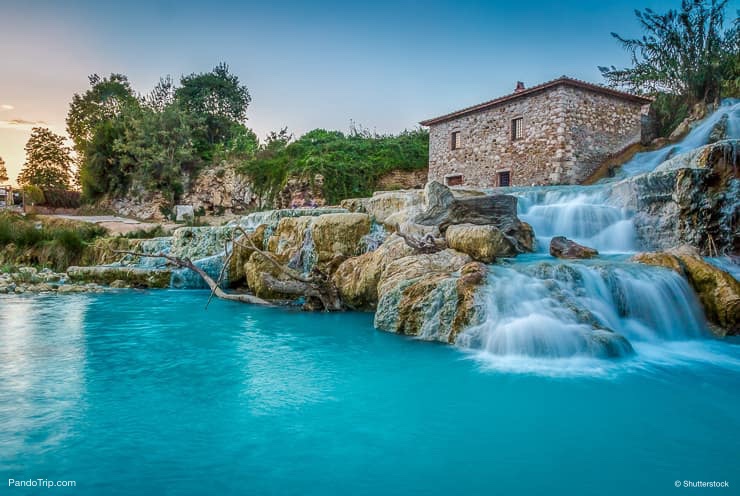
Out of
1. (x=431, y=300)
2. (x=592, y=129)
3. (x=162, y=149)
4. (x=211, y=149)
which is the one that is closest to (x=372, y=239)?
(x=431, y=300)

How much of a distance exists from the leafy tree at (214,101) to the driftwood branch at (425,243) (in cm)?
2230

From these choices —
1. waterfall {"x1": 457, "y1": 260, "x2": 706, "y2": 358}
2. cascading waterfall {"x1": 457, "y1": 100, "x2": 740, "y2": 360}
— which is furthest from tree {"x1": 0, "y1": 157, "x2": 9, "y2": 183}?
waterfall {"x1": 457, "y1": 260, "x2": 706, "y2": 358}

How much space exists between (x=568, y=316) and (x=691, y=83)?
19.8 meters

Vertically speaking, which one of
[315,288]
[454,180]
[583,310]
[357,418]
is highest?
[454,180]

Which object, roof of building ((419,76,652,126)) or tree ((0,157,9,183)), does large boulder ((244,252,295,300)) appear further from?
tree ((0,157,9,183))

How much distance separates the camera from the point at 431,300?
237 inches

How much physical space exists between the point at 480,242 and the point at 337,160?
47.6ft

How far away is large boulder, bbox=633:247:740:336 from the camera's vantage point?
19.2 feet

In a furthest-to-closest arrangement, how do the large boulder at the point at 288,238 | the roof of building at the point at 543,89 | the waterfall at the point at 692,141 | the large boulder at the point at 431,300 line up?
the roof of building at the point at 543,89
the waterfall at the point at 692,141
the large boulder at the point at 288,238
the large boulder at the point at 431,300

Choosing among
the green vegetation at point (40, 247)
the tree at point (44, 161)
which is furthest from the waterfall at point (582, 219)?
the tree at point (44, 161)

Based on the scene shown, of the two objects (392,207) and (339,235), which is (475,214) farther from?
(339,235)

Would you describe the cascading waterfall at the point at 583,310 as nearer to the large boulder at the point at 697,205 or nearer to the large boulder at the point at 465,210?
the large boulder at the point at 697,205

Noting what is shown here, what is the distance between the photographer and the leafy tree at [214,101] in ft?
94.6

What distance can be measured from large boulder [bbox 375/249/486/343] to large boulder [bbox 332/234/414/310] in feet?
2.16
